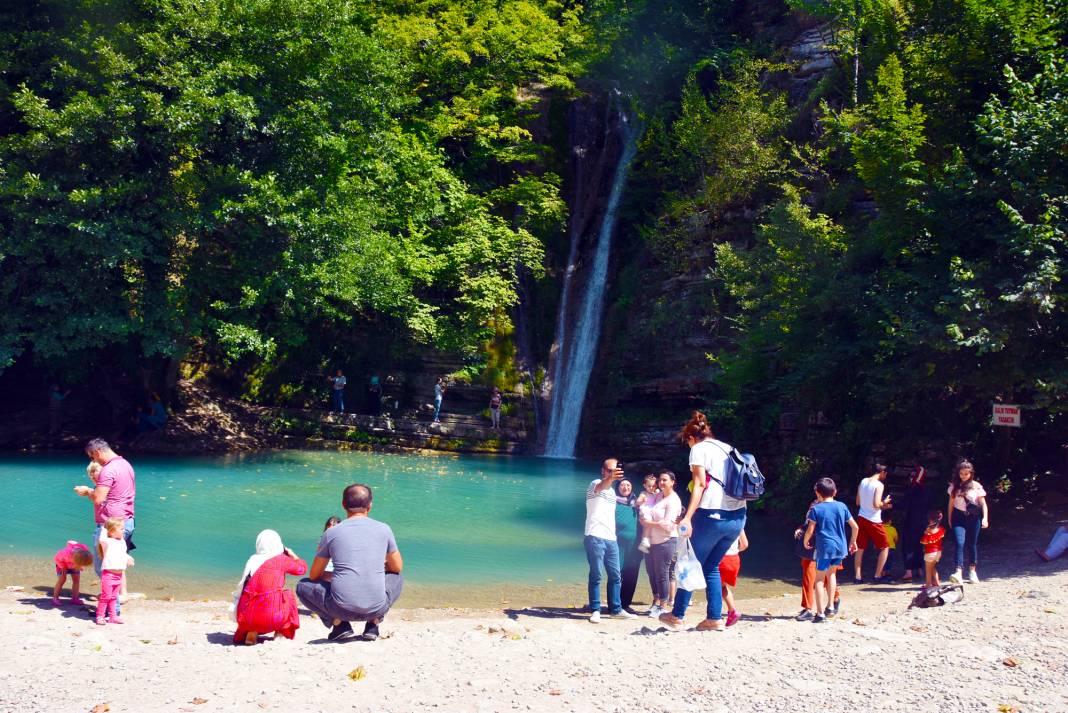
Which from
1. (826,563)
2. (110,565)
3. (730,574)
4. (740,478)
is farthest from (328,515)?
(740,478)

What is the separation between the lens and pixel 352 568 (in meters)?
7.82

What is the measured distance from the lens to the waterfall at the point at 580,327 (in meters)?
30.6

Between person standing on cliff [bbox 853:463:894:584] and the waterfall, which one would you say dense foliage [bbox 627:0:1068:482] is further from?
the waterfall

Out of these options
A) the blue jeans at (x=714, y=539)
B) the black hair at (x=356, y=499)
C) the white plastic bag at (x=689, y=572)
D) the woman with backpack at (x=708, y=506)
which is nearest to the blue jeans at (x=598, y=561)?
the blue jeans at (x=714, y=539)

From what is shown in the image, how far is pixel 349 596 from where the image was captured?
784 centimetres

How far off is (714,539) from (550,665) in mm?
1976

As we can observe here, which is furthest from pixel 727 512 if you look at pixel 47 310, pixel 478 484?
pixel 47 310

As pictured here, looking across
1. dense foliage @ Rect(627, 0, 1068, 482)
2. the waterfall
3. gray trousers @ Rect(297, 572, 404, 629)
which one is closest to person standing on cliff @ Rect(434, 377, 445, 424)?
the waterfall

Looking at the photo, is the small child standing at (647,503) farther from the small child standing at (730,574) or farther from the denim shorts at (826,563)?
the denim shorts at (826,563)

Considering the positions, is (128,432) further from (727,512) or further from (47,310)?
(727,512)

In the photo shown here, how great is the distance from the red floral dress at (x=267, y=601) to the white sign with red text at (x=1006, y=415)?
10851 millimetres

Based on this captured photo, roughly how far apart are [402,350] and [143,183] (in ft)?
34.9

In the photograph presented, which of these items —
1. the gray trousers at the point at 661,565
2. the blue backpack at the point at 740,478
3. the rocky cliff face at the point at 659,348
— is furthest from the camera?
the rocky cliff face at the point at 659,348

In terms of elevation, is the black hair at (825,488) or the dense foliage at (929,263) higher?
the dense foliage at (929,263)
